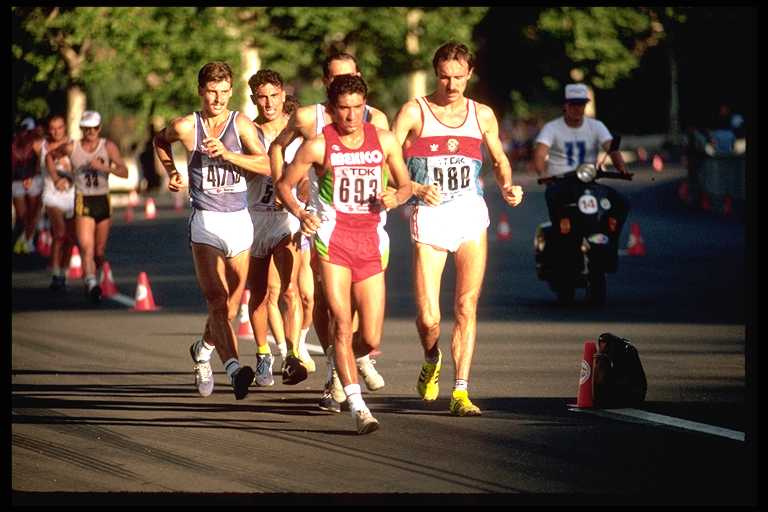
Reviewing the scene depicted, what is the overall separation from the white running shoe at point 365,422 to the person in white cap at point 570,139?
24.8 feet

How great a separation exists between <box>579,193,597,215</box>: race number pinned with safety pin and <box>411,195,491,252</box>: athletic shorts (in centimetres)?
683

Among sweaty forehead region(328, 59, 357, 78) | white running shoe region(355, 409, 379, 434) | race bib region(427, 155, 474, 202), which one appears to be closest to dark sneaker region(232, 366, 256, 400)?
race bib region(427, 155, 474, 202)

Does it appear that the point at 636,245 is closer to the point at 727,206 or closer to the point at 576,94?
the point at 727,206

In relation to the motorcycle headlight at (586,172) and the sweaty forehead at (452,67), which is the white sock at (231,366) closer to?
the sweaty forehead at (452,67)

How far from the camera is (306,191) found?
11.7 metres

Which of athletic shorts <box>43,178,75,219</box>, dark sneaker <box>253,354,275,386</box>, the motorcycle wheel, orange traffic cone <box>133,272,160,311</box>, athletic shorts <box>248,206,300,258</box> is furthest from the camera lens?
athletic shorts <box>43,178,75,219</box>

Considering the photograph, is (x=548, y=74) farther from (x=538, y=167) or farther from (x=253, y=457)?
(x=253, y=457)

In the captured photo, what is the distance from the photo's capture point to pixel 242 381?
40.4 ft

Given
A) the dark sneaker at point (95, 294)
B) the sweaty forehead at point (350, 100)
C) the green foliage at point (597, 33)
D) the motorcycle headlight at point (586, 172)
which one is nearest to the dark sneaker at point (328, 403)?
the sweaty forehead at point (350, 100)

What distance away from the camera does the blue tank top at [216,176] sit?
1260 centimetres

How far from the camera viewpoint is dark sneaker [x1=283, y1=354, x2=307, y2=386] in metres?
12.8

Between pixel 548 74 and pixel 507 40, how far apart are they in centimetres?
198

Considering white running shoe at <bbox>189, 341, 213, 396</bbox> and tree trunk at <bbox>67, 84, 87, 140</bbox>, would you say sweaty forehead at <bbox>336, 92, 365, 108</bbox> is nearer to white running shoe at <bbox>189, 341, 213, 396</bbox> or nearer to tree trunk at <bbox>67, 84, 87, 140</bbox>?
white running shoe at <bbox>189, 341, 213, 396</bbox>

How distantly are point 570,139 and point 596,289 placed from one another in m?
1.70
